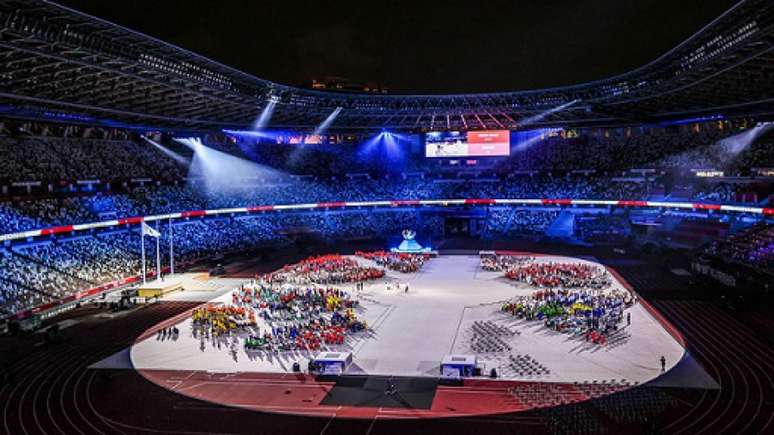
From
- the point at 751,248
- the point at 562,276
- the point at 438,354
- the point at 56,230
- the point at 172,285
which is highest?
the point at 56,230

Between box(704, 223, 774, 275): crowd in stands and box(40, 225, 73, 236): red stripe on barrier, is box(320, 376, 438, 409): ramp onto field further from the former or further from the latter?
box(40, 225, 73, 236): red stripe on barrier

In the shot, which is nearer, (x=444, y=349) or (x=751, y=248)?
(x=444, y=349)

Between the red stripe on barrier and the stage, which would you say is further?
the red stripe on barrier

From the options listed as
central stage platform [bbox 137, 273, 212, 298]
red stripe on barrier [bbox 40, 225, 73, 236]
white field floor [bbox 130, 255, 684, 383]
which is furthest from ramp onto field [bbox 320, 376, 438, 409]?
red stripe on barrier [bbox 40, 225, 73, 236]

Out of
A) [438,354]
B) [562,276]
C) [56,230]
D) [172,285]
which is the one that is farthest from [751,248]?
[56,230]

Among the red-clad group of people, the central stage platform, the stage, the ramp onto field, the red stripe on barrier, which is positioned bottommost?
the ramp onto field

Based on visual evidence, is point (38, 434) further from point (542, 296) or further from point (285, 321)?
point (542, 296)

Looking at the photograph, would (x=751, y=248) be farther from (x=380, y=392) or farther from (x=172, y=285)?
(x=172, y=285)

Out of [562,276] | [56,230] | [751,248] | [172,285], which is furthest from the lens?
[56,230]

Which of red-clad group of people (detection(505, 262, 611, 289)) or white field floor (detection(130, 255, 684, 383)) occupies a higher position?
red-clad group of people (detection(505, 262, 611, 289))
